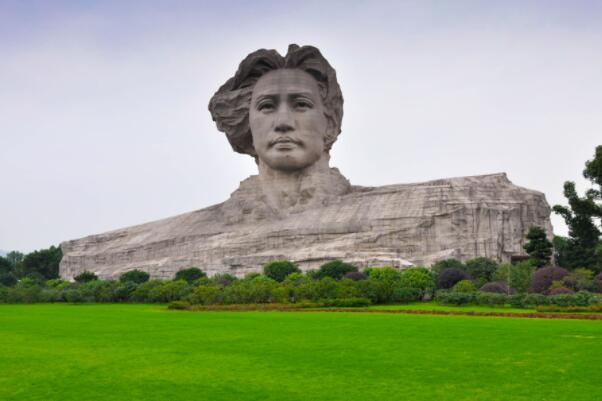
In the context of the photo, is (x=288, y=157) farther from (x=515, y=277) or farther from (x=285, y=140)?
(x=515, y=277)

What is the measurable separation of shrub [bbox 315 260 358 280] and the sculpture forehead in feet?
43.4

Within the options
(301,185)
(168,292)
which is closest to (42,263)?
(301,185)

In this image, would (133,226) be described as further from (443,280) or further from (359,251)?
(443,280)

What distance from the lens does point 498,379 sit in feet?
21.1

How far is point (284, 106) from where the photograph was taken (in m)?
37.2

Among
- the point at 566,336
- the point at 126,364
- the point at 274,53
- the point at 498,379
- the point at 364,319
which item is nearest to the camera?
the point at 498,379

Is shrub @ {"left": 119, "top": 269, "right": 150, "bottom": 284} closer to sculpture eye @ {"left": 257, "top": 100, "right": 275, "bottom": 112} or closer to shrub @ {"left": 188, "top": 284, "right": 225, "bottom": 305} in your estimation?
sculpture eye @ {"left": 257, "top": 100, "right": 275, "bottom": 112}

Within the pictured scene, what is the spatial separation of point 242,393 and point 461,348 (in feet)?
11.7

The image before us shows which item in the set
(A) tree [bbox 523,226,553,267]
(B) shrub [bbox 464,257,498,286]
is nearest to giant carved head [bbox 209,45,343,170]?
A: (B) shrub [bbox 464,257,498,286]

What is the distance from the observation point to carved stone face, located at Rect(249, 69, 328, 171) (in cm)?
3712

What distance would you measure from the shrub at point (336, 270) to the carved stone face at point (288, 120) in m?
11.3

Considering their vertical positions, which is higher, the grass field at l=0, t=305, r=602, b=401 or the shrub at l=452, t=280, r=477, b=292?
the shrub at l=452, t=280, r=477, b=292

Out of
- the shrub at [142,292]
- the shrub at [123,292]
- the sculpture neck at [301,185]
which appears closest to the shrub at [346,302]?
the shrub at [142,292]

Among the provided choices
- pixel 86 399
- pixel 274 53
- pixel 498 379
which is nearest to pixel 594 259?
pixel 274 53
